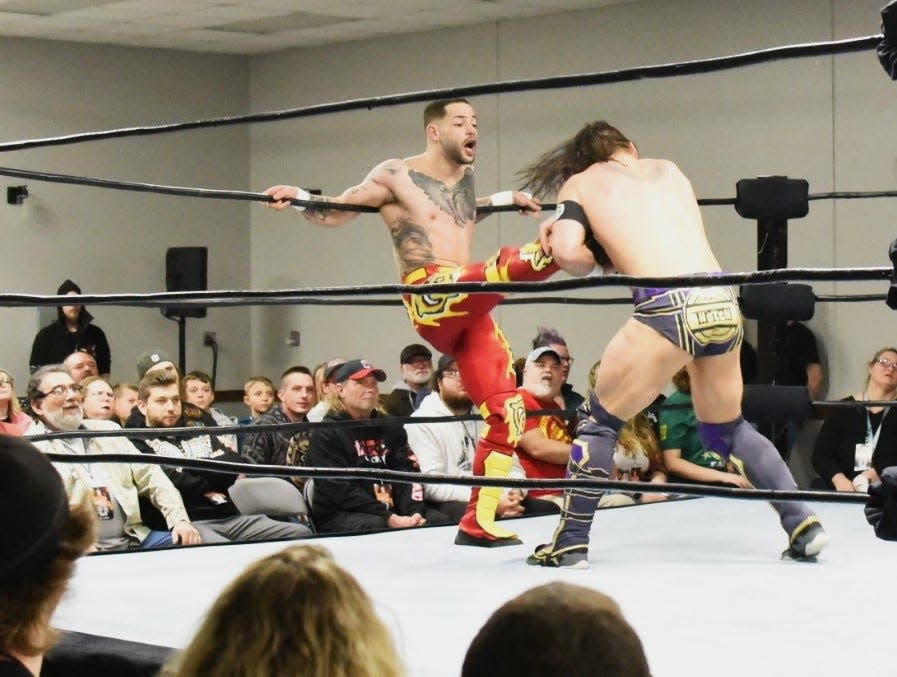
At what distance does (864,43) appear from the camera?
1.52 meters

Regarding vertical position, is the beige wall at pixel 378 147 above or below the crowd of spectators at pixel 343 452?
above

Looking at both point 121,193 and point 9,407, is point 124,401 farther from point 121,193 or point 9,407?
point 121,193

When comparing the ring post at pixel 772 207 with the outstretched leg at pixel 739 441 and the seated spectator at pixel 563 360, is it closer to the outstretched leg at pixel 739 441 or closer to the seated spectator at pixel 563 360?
the outstretched leg at pixel 739 441

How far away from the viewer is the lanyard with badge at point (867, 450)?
163 inches

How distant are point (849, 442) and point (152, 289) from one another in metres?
5.50

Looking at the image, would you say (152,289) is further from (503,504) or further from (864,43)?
(864,43)

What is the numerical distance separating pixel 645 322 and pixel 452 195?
0.68m

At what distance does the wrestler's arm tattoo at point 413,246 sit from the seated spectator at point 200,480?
2.87 feet

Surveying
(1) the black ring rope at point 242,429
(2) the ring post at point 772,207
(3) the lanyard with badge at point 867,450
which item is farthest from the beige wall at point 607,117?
(1) the black ring rope at point 242,429

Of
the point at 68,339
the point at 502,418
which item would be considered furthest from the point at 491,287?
the point at 68,339

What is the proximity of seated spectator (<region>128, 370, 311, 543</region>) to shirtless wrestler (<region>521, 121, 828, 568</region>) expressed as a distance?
111 centimetres

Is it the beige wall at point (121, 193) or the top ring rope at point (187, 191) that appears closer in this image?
the top ring rope at point (187, 191)

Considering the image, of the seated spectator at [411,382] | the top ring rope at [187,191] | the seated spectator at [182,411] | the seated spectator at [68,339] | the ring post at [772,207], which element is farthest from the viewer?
the seated spectator at [68,339]

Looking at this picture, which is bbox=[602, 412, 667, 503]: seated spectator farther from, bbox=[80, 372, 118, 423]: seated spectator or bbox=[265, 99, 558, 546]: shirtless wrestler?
bbox=[80, 372, 118, 423]: seated spectator
